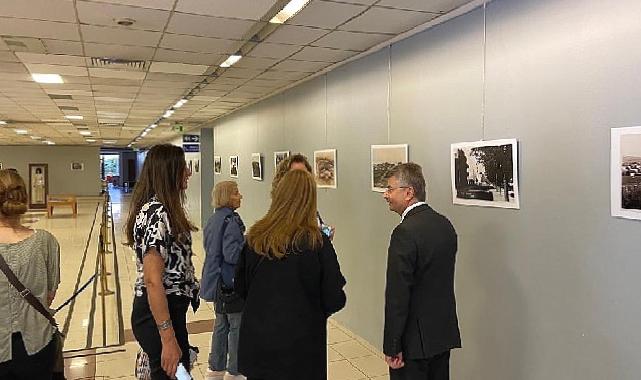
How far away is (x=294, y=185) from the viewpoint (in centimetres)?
207

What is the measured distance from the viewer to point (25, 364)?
2234mm

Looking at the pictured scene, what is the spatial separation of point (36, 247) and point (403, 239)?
166 centimetres

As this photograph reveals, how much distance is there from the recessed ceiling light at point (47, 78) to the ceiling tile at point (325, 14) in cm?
352

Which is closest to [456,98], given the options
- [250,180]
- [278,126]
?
[278,126]

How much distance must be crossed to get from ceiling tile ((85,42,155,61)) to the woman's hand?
316cm

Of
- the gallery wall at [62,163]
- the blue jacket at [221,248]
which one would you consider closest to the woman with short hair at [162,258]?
the blue jacket at [221,248]

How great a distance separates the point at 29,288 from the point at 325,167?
3.79 m

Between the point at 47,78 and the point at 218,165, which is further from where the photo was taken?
the point at 218,165

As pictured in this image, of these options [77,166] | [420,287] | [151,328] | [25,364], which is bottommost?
[25,364]

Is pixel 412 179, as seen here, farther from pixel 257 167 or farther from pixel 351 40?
pixel 257 167

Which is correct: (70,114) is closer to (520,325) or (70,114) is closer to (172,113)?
(172,113)

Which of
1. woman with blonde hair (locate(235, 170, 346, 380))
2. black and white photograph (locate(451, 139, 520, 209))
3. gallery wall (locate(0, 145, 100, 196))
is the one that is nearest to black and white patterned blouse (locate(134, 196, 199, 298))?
woman with blonde hair (locate(235, 170, 346, 380))

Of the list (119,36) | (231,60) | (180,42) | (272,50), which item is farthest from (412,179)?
(231,60)

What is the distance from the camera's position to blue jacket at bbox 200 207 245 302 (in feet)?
10.7
